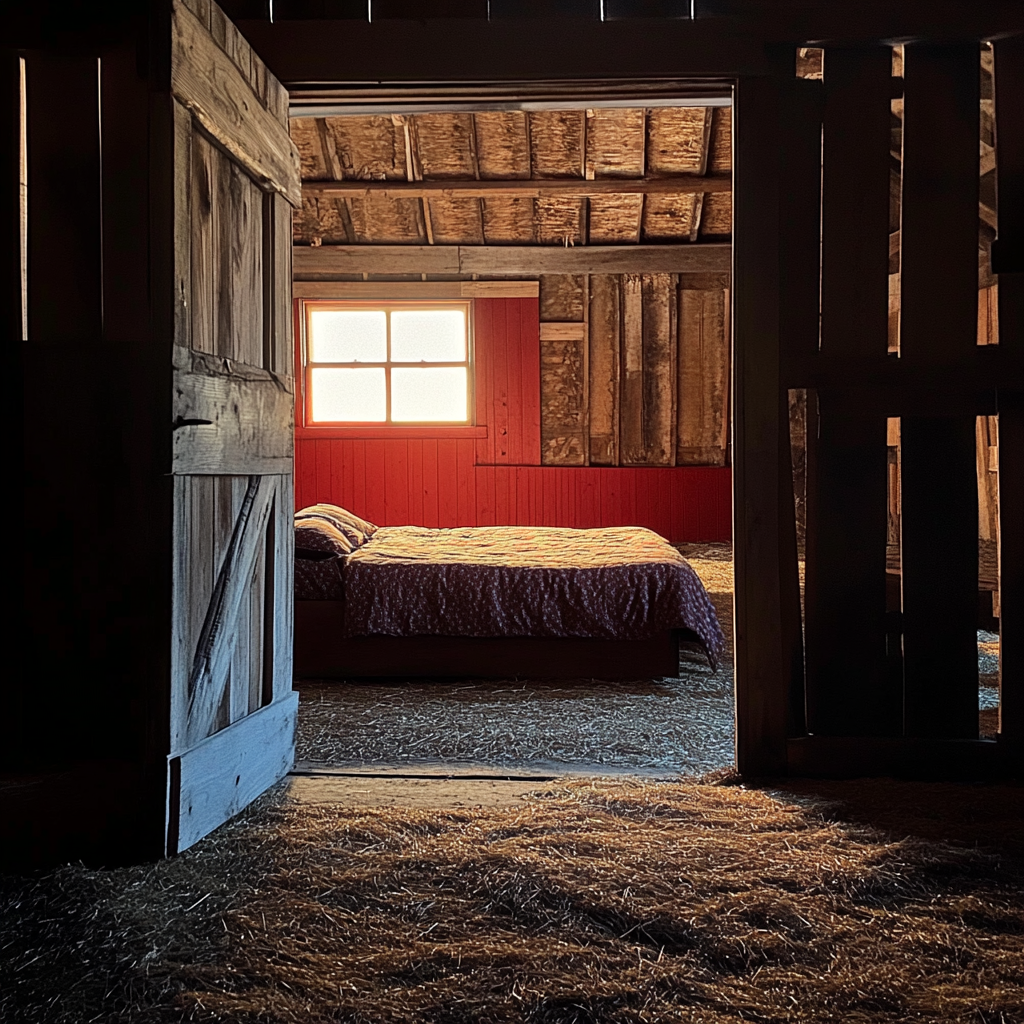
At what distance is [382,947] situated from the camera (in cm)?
203

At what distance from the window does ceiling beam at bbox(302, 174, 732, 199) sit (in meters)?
1.13

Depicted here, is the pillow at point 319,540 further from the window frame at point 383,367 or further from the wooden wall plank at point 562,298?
the wooden wall plank at point 562,298

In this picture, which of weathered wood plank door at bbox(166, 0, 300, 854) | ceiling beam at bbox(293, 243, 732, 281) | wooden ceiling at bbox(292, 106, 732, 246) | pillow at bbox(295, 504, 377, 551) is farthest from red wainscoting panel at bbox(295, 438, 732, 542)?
weathered wood plank door at bbox(166, 0, 300, 854)

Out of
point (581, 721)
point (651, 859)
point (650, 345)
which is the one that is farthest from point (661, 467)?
point (651, 859)

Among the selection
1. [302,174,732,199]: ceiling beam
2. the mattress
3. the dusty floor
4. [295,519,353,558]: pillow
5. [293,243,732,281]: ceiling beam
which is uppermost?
[302,174,732,199]: ceiling beam

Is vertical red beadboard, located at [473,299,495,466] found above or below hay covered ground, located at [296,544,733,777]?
above

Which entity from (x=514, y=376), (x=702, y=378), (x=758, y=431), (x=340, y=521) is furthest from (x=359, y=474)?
(x=758, y=431)

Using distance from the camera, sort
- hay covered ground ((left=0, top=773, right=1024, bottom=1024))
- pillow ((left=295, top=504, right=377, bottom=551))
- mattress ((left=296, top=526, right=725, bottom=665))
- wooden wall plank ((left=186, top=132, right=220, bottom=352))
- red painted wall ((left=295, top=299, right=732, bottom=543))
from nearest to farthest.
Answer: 1. hay covered ground ((left=0, top=773, right=1024, bottom=1024))
2. wooden wall plank ((left=186, top=132, right=220, bottom=352))
3. mattress ((left=296, top=526, right=725, bottom=665))
4. pillow ((left=295, top=504, right=377, bottom=551))
5. red painted wall ((left=295, top=299, right=732, bottom=543))

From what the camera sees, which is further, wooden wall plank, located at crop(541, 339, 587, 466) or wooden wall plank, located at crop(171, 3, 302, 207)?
wooden wall plank, located at crop(541, 339, 587, 466)

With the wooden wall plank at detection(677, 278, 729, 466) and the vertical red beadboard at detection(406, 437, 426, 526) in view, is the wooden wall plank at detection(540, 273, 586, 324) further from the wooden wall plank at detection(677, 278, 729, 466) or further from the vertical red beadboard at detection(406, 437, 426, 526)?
the vertical red beadboard at detection(406, 437, 426, 526)

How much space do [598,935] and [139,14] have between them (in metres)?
2.47

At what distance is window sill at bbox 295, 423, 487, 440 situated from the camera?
966cm

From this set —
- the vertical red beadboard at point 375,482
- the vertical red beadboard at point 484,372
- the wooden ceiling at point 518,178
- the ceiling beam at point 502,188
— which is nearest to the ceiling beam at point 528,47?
the wooden ceiling at point 518,178

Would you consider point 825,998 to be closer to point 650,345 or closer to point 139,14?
point 139,14
